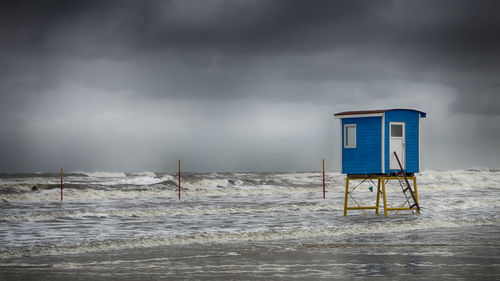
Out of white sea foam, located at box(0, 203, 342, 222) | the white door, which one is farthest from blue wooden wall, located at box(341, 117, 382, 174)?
white sea foam, located at box(0, 203, 342, 222)

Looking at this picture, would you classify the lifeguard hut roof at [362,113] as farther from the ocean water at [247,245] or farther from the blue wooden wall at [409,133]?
the ocean water at [247,245]

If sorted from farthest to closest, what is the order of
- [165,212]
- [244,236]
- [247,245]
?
[165,212]
[244,236]
[247,245]

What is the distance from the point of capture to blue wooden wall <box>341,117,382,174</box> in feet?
75.9

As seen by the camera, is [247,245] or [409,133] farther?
[409,133]

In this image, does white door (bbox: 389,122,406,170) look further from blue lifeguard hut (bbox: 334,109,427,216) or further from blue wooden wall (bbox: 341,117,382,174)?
blue wooden wall (bbox: 341,117,382,174)

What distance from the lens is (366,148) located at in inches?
921

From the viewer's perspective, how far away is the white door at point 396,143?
76.6 ft

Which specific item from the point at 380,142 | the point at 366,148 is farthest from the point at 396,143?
the point at 366,148

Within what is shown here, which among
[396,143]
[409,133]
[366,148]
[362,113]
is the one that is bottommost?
[366,148]

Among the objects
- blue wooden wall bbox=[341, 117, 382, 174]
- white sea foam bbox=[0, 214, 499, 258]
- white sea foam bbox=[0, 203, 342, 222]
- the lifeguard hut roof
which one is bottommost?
white sea foam bbox=[0, 203, 342, 222]

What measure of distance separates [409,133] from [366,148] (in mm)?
2025

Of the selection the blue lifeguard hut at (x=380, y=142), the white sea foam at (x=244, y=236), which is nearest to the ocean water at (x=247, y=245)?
the white sea foam at (x=244, y=236)

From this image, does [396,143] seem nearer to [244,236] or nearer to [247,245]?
[244,236]

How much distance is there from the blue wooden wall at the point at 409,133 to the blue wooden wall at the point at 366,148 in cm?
32
